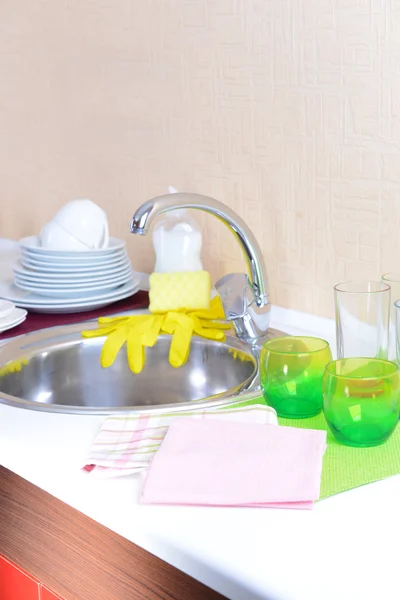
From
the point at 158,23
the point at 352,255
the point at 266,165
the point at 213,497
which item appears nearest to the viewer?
the point at 213,497

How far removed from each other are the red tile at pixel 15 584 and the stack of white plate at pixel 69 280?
0.60 meters

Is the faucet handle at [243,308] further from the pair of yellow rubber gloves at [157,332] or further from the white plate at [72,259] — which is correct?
the white plate at [72,259]

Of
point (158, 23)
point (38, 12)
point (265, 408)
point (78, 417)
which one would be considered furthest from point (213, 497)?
point (38, 12)

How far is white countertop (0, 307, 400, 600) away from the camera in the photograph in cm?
67

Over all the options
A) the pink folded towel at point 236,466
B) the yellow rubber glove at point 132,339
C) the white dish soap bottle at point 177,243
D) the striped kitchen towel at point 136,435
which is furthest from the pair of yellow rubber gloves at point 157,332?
the pink folded towel at point 236,466

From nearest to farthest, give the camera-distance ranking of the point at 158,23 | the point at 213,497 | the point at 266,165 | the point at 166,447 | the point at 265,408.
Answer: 1. the point at 213,497
2. the point at 166,447
3. the point at 265,408
4. the point at 266,165
5. the point at 158,23

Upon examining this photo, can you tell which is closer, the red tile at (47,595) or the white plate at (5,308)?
the red tile at (47,595)

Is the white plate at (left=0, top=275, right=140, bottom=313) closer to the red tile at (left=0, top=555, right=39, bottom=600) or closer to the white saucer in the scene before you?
the white saucer

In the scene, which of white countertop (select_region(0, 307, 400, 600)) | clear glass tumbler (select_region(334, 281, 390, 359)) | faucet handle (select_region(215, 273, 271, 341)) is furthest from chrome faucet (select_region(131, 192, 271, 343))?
white countertop (select_region(0, 307, 400, 600))

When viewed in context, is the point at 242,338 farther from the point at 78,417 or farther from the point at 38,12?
the point at 38,12

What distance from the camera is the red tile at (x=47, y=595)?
0.96 metres

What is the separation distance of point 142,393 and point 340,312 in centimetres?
48

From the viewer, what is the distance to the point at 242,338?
1.38 m

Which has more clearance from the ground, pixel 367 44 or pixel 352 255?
pixel 367 44
